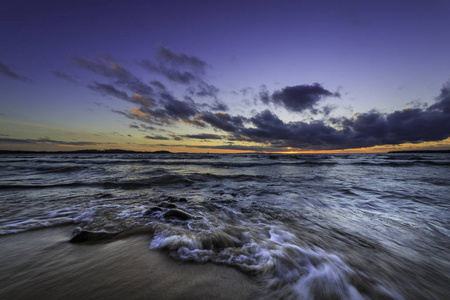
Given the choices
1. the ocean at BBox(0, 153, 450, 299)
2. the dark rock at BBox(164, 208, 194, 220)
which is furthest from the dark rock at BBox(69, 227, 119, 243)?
→ the dark rock at BBox(164, 208, 194, 220)

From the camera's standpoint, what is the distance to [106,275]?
1.70 meters

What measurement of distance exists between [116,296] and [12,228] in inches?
117

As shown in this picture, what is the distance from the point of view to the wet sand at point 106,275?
4.78 ft

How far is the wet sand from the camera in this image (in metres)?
1.46

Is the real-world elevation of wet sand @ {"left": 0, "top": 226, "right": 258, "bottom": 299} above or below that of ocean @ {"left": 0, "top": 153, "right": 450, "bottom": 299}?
above

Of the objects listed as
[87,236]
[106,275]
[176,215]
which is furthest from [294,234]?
[87,236]

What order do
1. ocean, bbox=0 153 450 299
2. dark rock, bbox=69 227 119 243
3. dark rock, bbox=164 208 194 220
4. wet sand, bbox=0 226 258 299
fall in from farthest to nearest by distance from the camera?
dark rock, bbox=164 208 194 220 < dark rock, bbox=69 227 119 243 < ocean, bbox=0 153 450 299 < wet sand, bbox=0 226 258 299

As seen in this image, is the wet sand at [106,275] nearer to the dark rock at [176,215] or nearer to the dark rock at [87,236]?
the dark rock at [87,236]

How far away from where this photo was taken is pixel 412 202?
195 inches

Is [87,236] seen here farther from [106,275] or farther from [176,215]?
[176,215]

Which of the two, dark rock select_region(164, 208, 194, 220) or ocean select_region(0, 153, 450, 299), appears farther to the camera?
dark rock select_region(164, 208, 194, 220)

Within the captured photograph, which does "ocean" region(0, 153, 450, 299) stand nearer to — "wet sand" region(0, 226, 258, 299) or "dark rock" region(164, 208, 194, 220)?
"dark rock" region(164, 208, 194, 220)

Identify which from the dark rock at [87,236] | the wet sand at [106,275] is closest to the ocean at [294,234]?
the dark rock at [87,236]

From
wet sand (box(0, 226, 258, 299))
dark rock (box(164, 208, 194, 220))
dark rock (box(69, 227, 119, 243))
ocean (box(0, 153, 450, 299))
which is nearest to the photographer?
wet sand (box(0, 226, 258, 299))
